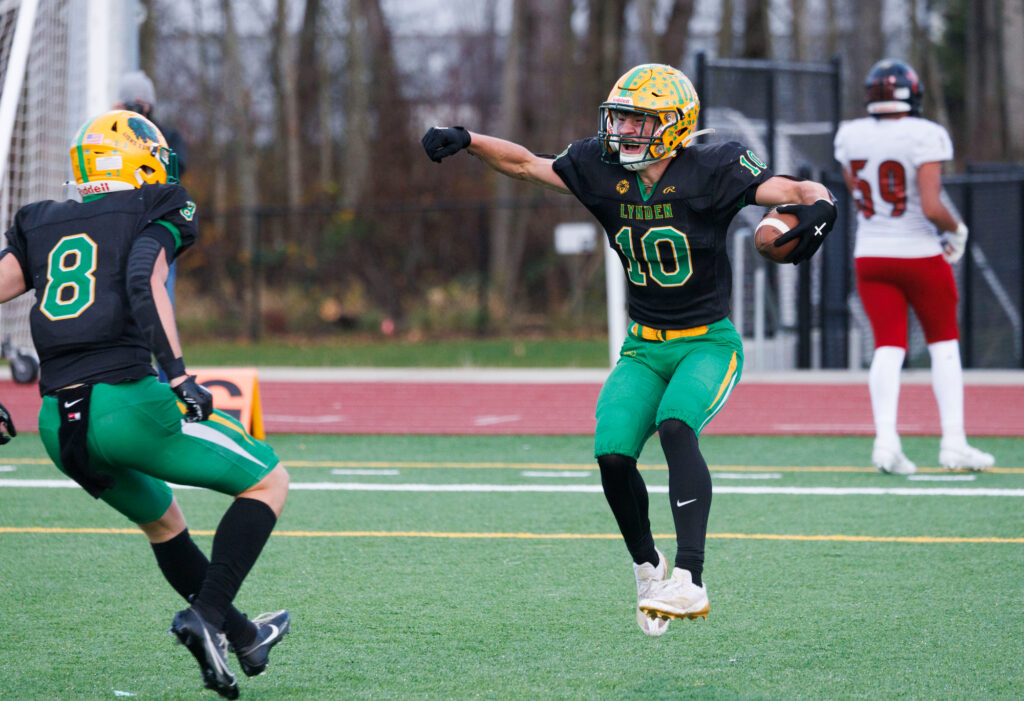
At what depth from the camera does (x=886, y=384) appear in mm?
7438

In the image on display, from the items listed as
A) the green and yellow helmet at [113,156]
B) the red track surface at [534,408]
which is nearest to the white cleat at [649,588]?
the green and yellow helmet at [113,156]

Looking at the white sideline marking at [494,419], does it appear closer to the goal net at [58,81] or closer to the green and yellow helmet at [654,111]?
the goal net at [58,81]

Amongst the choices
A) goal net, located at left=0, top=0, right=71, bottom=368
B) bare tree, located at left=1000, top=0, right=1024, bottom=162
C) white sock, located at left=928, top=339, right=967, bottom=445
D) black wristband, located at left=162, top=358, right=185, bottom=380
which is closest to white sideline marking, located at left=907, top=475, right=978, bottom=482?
white sock, located at left=928, top=339, right=967, bottom=445

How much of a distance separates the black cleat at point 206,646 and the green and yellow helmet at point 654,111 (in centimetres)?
208

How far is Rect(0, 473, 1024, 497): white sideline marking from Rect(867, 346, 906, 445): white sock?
0.45 meters

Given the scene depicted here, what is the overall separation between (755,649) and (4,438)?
96.4 inches

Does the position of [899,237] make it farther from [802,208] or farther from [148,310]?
[148,310]

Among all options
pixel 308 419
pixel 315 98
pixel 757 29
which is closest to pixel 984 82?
pixel 757 29

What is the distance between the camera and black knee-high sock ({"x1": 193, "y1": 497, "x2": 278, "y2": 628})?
12.3ft

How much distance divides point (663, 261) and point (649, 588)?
1.11 meters

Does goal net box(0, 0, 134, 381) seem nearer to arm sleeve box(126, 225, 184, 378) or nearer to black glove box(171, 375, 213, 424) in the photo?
arm sleeve box(126, 225, 184, 378)

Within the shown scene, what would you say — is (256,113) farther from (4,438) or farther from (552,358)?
(4,438)

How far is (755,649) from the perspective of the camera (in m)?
4.24

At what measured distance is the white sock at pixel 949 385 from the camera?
7.41 meters
